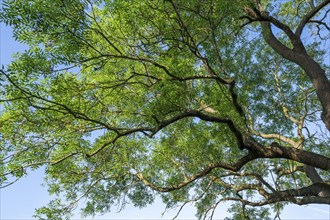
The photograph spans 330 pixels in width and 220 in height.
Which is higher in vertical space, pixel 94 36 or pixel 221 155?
pixel 94 36

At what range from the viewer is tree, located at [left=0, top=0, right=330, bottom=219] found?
6.11 meters

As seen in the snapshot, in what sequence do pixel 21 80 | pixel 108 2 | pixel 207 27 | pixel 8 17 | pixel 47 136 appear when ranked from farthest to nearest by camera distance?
pixel 47 136, pixel 207 27, pixel 108 2, pixel 21 80, pixel 8 17

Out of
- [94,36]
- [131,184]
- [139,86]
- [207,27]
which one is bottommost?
[131,184]

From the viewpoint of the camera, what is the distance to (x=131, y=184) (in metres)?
10.1

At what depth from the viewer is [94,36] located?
28.3ft

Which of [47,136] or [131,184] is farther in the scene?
[131,184]

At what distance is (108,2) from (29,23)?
5.09ft

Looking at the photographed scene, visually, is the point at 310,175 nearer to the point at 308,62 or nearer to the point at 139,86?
the point at 308,62

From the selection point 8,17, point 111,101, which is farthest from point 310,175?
point 8,17

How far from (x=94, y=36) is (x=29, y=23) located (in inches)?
127

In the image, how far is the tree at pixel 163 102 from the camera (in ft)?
20.0

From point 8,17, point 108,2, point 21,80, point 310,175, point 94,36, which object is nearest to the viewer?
point 8,17

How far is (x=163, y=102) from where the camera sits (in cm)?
699

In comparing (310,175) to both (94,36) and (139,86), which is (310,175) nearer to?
(139,86)
